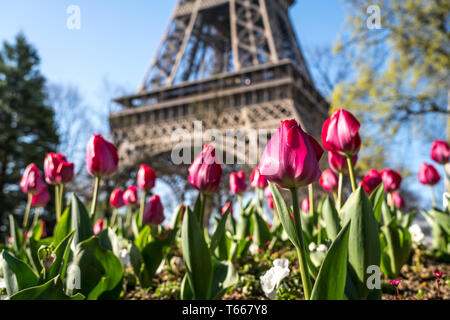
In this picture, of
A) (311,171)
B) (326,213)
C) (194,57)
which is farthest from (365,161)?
(194,57)

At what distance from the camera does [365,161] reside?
941cm

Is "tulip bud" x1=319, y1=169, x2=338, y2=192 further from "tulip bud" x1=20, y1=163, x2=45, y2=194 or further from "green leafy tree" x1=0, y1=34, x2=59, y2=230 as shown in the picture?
"green leafy tree" x1=0, y1=34, x2=59, y2=230

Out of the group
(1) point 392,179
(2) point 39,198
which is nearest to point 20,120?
(2) point 39,198

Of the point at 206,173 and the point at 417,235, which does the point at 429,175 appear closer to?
the point at 417,235

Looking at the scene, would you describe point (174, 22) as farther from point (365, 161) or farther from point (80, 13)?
point (80, 13)

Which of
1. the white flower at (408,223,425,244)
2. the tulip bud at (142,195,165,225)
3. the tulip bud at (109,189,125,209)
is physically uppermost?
the tulip bud at (109,189,125,209)

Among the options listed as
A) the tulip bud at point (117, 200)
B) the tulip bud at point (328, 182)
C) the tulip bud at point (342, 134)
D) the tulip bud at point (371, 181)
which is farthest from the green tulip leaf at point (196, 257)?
the tulip bud at point (117, 200)

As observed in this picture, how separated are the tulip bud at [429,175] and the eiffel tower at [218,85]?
9858 millimetres

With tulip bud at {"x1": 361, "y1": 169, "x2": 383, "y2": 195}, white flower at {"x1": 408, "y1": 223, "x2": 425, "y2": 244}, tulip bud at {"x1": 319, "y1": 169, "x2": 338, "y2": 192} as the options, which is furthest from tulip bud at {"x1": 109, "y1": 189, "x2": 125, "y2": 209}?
white flower at {"x1": 408, "y1": 223, "x2": 425, "y2": 244}

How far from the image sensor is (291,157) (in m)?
0.93

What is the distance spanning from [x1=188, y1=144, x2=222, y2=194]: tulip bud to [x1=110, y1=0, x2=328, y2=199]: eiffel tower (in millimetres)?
10834

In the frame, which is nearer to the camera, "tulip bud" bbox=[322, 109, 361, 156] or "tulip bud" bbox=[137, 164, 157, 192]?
"tulip bud" bbox=[322, 109, 361, 156]

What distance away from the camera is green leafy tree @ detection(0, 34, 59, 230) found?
1233cm

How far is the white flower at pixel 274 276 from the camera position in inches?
54.6
